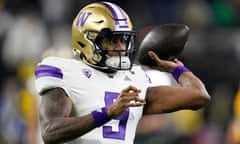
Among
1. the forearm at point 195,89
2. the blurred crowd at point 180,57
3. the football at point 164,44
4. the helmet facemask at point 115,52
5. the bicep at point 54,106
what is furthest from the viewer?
the blurred crowd at point 180,57

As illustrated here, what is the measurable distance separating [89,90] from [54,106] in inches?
13.5

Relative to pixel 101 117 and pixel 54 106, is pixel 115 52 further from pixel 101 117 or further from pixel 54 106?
pixel 101 117

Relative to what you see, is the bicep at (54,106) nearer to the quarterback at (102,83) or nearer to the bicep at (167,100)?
the quarterback at (102,83)

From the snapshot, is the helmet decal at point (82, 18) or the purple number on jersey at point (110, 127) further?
the helmet decal at point (82, 18)

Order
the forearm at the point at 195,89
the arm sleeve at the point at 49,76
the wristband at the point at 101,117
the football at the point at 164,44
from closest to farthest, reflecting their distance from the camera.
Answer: the wristband at the point at 101,117 < the arm sleeve at the point at 49,76 < the forearm at the point at 195,89 < the football at the point at 164,44

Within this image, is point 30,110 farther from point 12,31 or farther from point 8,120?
point 12,31

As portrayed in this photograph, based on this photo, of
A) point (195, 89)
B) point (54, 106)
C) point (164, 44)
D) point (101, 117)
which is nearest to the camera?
point (101, 117)

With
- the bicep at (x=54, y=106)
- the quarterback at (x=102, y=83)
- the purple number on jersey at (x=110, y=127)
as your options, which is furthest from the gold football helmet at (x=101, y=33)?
the bicep at (x=54, y=106)

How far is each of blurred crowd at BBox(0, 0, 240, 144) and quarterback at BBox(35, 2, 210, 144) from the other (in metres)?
4.68

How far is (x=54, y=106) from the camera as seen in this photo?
17.8 ft

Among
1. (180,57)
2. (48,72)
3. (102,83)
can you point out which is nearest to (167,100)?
(102,83)

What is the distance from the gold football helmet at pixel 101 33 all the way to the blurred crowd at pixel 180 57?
4894 millimetres

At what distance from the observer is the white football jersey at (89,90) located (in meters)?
5.62

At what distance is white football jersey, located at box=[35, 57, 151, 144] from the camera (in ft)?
18.4
